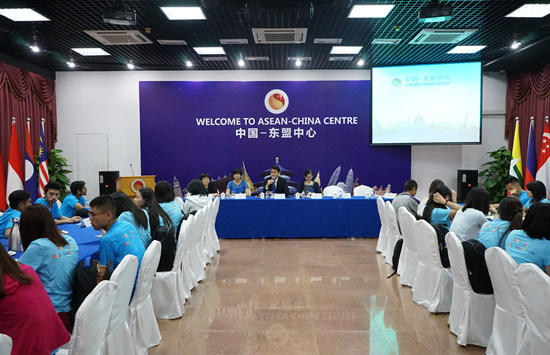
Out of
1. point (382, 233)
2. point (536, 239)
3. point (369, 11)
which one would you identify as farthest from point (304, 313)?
point (369, 11)

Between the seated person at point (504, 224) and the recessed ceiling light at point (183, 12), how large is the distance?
4.35 meters

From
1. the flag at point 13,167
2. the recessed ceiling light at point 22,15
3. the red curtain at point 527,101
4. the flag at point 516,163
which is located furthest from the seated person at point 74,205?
the red curtain at point 527,101

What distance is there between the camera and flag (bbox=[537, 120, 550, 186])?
25.2 ft

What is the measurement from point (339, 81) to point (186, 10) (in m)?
4.92

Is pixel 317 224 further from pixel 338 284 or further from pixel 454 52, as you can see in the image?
pixel 454 52

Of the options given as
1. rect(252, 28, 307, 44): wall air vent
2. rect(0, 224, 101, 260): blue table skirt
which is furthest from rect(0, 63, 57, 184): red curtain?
rect(252, 28, 307, 44): wall air vent

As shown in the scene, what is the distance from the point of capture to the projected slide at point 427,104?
882cm

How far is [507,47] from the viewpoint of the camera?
7.95 metres

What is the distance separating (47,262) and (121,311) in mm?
495

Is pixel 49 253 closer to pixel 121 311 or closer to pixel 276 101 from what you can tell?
pixel 121 311

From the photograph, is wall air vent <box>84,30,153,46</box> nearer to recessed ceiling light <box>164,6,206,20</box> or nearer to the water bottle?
recessed ceiling light <box>164,6,206,20</box>

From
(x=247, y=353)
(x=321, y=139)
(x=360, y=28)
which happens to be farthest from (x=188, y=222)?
(x=321, y=139)

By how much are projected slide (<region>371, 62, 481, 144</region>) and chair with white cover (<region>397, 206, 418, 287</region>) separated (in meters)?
4.70

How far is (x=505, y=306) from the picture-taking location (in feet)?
9.23
